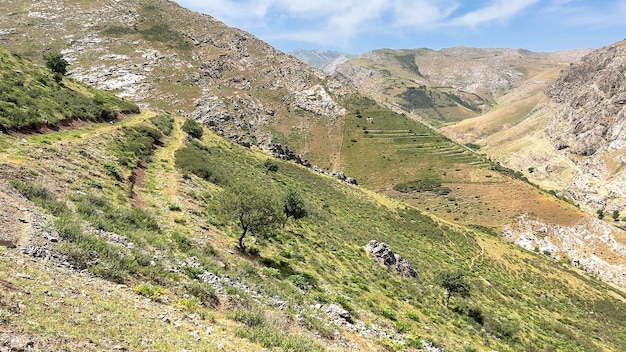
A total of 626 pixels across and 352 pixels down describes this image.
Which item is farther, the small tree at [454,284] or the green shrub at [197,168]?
the green shrub at [197,168]

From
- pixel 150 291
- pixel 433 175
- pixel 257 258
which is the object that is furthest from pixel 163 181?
pixel 433 175

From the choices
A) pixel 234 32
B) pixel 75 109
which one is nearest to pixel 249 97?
pixel 234 32

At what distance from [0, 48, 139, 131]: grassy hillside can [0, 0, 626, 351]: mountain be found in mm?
1704

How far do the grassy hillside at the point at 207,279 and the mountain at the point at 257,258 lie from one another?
0.32ft

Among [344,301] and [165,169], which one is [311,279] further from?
[165,169]

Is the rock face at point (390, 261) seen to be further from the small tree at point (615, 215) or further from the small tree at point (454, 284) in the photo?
the small tree at point (615, 215)

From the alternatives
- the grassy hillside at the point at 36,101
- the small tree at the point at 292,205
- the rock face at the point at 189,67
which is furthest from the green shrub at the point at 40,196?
the rock face at the point at 189,67

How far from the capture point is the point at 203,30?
180125 millimetres

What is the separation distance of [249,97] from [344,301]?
147 metres

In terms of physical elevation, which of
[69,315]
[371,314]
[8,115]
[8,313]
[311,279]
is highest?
[8,115]

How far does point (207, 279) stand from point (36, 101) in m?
35.3

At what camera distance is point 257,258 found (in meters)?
23.6

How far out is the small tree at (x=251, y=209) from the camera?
23875 mm

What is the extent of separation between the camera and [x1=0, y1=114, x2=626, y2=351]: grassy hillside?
976 cm
